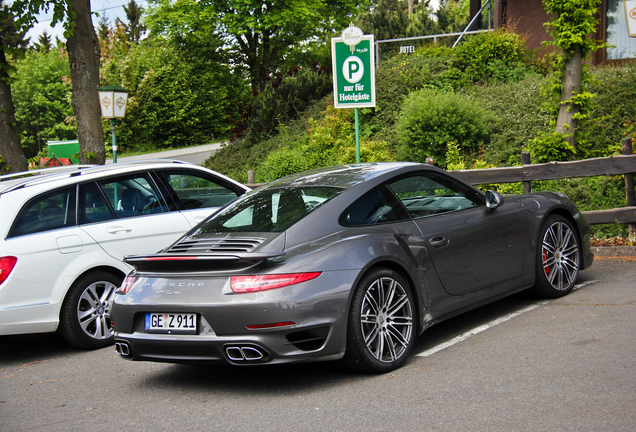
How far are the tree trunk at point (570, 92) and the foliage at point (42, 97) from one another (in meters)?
46.0

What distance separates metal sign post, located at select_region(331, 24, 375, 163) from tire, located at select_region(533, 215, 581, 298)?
4153 millimetres

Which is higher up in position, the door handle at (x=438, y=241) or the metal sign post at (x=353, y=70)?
the metal sign post at (x=353, y=70)

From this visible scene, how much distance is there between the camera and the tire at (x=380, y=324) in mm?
4764

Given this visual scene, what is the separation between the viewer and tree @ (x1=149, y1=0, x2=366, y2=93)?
30641 millimetres

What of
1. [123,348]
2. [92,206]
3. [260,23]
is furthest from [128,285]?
[260,23]

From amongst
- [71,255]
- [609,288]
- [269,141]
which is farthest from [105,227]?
[269,141]

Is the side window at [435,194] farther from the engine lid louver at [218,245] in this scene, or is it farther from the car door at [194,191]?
the car door at [194,191]

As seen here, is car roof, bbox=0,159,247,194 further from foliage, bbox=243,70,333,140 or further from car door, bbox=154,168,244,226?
foliage, bbox=243,70,333,140

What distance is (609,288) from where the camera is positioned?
23.7 feet

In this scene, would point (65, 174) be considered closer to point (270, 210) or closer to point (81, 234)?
point (81, 234)

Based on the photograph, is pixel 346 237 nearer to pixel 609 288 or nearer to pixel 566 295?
pixel 566 295

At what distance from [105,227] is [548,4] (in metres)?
8.88

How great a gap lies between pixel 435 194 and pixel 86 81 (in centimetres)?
853

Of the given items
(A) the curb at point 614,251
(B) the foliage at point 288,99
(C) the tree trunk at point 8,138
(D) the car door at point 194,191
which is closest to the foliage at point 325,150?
(B) the foliage at point 288,99
